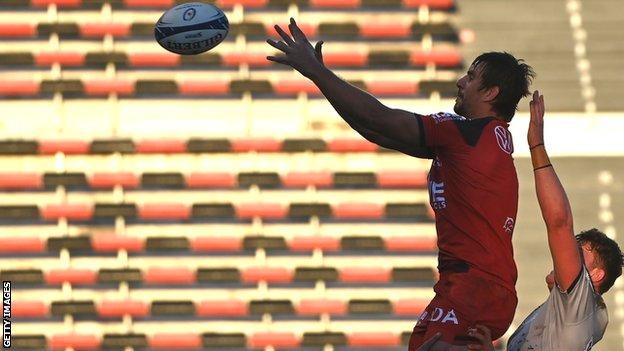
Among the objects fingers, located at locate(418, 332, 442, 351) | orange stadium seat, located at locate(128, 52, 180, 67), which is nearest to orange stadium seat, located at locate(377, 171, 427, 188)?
orange stadium seat, located at locate(128, 52, 180, 67)

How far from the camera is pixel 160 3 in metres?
12.9

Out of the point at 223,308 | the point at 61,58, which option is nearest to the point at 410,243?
the point at 223,308

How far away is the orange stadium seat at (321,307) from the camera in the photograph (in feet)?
38.1

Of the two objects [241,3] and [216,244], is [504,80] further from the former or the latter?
[241,3]

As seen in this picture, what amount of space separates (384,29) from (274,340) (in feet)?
11.2

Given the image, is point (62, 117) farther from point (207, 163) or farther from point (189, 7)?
point (189, 7)

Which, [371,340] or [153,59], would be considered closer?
[371,340]

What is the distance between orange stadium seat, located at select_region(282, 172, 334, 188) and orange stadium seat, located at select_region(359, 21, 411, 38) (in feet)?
5.44

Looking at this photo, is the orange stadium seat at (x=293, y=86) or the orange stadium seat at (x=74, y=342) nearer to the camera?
the orange stadium seat at (x=74, y=342)

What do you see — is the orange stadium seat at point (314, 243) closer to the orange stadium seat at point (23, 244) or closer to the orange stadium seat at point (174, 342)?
the orange stadium seat at point (174, 342)

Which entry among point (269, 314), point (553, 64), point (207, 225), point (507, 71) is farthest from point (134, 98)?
point (507, 71)

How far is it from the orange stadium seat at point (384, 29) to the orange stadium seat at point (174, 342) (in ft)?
11.7

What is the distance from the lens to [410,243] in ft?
39.2

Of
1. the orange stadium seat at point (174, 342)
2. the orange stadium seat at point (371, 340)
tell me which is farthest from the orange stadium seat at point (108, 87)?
the orange stadium seat at point (371, 340)
